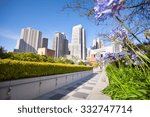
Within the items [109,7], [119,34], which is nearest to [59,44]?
[119,34]

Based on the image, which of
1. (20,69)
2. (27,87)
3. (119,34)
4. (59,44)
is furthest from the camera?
(59,44)

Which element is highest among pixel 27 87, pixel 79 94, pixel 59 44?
pixel 59 44

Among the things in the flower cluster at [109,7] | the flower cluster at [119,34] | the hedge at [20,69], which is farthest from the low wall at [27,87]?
the flower cluster at [109,7]

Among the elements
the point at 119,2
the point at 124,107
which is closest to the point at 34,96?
the point at 124,107

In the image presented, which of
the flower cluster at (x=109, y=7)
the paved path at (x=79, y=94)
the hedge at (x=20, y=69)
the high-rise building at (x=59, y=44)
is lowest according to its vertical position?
the paved path at (x=79, y=94)

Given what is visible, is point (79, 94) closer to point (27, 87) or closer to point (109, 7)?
point (27, 87)

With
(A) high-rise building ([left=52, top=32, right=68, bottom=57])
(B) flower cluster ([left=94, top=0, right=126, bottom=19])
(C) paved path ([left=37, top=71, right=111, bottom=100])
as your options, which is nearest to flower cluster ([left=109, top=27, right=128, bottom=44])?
(B) flower cluster ([left=94, top=0, right=126, bottom=19])

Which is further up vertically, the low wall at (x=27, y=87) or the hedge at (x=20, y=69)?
the hedge at (x=20, y=69)

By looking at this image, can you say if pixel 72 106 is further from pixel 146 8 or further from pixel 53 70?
pixel 53 70

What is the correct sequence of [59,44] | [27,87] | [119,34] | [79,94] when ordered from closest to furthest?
Answer: 1. [119,34]
2. [27,87]
3. [79,94]
4. [59,44]

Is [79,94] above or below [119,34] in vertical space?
below

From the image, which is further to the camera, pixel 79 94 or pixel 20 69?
pixel 79 94

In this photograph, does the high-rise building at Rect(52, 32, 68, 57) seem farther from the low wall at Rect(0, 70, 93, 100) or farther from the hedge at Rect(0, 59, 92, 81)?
the hedge at Rect(0, 59, 92, 81)

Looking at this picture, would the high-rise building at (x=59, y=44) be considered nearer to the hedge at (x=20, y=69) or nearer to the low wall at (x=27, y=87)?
the low wall at (x=27, y=87)
